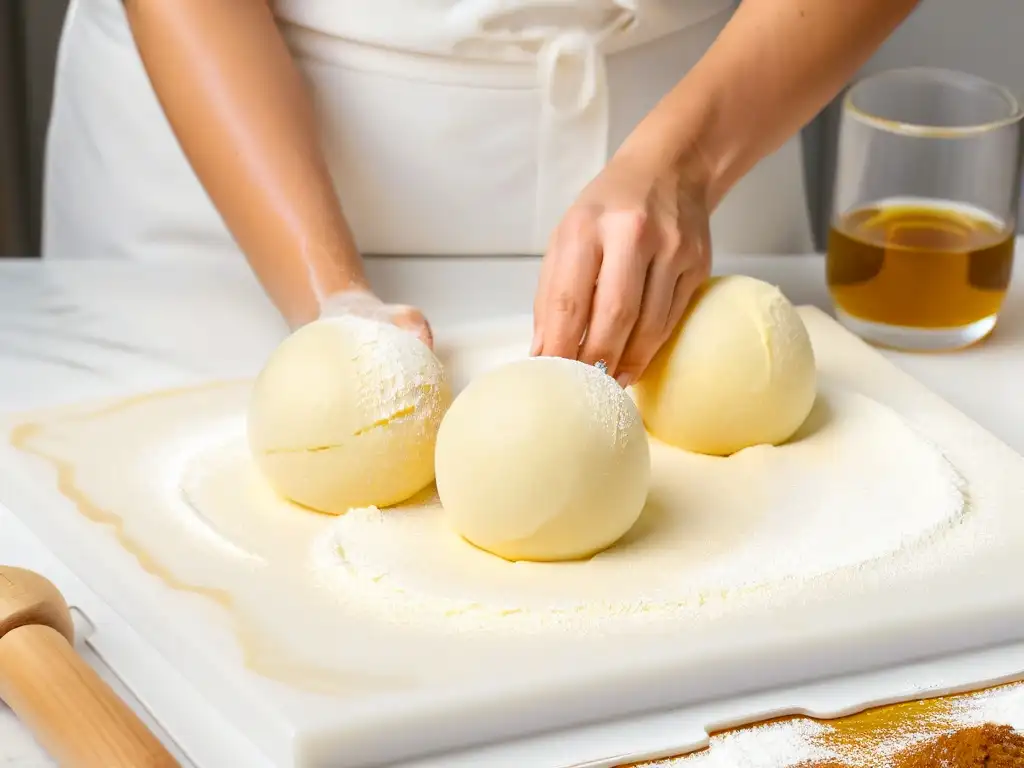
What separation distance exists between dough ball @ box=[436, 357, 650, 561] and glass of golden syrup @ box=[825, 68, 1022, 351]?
524mm

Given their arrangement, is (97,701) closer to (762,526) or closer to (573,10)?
(762,526)

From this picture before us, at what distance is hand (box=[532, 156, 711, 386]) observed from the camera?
1.18m

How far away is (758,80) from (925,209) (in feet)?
0.81

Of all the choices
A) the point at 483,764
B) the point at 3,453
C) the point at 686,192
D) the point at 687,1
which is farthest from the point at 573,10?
the point at 483,764

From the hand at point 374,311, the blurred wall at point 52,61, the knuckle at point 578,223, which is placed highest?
the knuckle at point 578,223

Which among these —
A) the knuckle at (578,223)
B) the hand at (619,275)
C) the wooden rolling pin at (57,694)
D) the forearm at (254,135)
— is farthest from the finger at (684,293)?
the wooden rolling pin at (57,694)

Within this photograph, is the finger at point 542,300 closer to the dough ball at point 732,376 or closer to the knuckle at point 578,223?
the knuckle at point 578,223

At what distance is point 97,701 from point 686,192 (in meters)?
0.78

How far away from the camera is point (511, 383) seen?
105cm

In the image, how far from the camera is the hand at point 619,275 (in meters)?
1.18

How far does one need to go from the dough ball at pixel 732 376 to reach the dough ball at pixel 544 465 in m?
0.16

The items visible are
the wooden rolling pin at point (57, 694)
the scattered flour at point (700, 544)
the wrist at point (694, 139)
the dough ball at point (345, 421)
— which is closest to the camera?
the wooden rolling pin at point (57, 694)

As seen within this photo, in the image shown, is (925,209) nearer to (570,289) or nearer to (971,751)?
(570,289)

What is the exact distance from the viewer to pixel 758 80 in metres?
1.39
